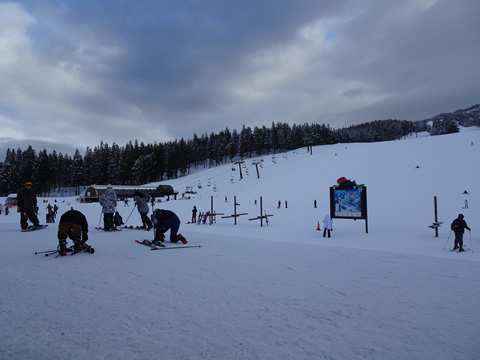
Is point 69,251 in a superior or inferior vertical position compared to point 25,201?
inferior

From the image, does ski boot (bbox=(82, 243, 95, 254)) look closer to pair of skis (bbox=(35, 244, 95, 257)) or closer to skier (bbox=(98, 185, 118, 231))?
pair of skis (bbox=(35, 244, 95, 257))

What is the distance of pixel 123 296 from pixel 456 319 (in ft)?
15.8

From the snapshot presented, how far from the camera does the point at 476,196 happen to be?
25.0 meters

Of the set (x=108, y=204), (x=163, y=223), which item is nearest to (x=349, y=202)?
(x=163, y=223)

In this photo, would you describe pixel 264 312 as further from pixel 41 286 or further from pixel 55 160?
pixel 55 160

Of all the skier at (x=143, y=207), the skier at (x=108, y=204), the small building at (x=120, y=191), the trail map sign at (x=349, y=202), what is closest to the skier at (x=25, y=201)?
the skier at (x=108, y=204)

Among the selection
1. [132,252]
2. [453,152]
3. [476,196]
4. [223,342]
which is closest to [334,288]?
[223,342]

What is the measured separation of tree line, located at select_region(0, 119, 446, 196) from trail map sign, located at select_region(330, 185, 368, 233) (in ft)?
239

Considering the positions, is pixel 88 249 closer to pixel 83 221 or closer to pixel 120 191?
pixel 83 221

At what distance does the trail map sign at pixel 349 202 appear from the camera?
14.8 m

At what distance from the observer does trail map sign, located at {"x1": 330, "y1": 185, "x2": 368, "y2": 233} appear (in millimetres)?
14750

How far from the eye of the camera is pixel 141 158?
267 feet

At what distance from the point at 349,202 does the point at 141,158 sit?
246 feet

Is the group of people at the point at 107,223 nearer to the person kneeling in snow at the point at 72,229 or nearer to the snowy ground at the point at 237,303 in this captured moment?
the person kneeling in snow at the point at 72,229
